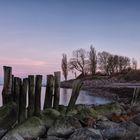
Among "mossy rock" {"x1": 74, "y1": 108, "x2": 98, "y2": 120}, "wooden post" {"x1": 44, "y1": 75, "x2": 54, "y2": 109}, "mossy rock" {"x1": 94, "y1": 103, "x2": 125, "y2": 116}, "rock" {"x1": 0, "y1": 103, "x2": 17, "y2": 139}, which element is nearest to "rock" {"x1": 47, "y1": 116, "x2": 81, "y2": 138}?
"mossy rock" {"x1": 74, "y1": 108, "x2": 98, "y2": 120}

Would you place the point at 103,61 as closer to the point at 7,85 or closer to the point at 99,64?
the point at 99,64

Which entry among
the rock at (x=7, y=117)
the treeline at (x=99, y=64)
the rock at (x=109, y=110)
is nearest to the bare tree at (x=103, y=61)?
the treeline at (x=99, y=64)

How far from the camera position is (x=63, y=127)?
11.1 m

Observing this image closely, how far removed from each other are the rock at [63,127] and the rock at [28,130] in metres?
0.38

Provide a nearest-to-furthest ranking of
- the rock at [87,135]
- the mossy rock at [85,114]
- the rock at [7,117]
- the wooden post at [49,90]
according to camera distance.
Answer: the rock at [87,135] → the rock at [7,117] → the mossy rock at [85,114] → the wooden post at [49,90]

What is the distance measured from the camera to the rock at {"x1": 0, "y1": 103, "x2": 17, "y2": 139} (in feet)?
37.5

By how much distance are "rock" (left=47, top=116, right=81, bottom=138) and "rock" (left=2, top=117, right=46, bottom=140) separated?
38cm

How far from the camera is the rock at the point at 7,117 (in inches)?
450

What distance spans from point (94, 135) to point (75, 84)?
518 centimetres

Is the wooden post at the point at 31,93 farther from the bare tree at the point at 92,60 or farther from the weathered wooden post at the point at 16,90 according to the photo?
the bare tree at the point at 92,60

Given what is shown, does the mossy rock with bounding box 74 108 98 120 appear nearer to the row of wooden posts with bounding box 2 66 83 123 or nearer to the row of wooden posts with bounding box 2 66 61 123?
the row of wooden posts with bounding box 2 66 83 123

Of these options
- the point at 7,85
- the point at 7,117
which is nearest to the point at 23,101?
the point at 7,85

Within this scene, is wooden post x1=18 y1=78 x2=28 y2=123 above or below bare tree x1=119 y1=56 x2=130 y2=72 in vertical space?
below

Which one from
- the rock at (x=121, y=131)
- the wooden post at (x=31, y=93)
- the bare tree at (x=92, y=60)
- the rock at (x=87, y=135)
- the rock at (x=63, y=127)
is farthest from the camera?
the bare tree at (x=92, y=60)
